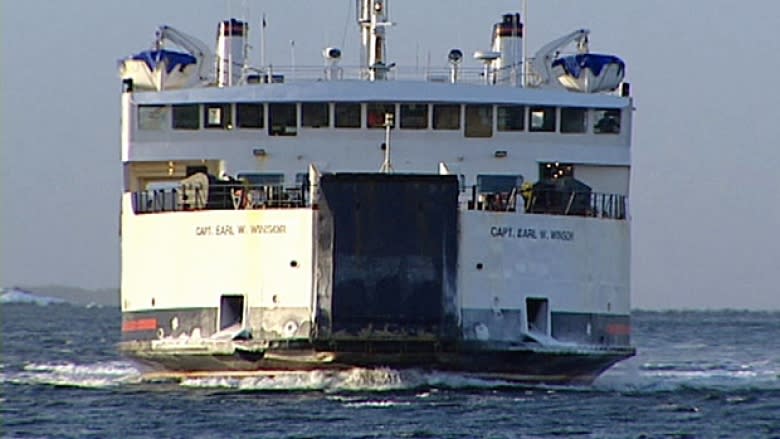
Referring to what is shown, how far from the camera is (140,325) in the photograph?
40.3 metres

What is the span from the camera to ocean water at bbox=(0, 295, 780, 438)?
109 feet

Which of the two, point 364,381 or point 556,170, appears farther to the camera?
point 556,170

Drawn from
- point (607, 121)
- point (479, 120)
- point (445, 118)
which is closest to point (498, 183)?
point (479, 120)

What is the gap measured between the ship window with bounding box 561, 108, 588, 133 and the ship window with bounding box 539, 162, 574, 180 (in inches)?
23.3

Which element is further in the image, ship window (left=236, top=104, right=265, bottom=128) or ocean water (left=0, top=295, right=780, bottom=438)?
ship window (left=236, top=104, right=265, bottom=128)

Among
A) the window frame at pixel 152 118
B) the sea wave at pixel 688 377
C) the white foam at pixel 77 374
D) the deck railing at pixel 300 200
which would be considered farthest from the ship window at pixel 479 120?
the white foam at pixel 77 374

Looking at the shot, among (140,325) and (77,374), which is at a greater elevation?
(140,325)

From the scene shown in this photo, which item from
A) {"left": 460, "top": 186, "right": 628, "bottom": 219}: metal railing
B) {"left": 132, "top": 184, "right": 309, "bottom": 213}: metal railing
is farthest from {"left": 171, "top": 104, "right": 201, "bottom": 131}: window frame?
{"left": 460, "top": 186, "right": 628, "bottom": 219}: metal railing

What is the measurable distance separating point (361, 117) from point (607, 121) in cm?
440

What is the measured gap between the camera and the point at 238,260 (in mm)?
37875

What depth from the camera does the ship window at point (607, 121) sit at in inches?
1646

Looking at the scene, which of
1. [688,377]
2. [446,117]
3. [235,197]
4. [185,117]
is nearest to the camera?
[235,197]

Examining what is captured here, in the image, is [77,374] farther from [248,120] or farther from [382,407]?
[382,407]

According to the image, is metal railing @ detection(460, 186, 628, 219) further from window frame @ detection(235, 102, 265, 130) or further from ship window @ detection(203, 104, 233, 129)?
ship window @ detection(203, 104, 233, 129)
